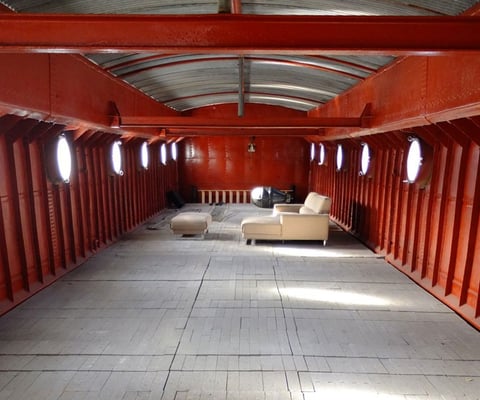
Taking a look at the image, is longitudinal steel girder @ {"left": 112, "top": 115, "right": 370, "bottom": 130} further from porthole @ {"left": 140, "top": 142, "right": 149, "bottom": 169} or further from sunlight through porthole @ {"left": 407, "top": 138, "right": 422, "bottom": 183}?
porthole @ {"left": 140, "top": 142, "right": 149, "bottom": 169}

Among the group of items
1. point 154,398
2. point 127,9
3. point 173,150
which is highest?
point 127,9

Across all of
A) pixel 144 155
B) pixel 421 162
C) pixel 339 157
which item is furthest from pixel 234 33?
pixel 144 155

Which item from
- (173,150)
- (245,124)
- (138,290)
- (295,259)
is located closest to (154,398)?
(138,290)

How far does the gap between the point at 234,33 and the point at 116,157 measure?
21.7ft

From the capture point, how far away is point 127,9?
12.6ft

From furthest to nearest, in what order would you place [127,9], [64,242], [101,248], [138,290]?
[101,248], [64,242], [138,290], [127,9]

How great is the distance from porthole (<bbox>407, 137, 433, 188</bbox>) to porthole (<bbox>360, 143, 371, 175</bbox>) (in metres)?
2.15

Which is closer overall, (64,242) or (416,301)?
(416,301)

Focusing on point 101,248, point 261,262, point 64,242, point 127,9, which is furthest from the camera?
point 101,248

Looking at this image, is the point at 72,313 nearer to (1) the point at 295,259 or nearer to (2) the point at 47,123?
(2) the point at 47,123

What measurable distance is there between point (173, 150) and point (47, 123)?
8.26 m

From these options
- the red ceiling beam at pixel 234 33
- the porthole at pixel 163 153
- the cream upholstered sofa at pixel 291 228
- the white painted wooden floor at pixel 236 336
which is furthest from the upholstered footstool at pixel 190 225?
the red ceiling beam at pixel 234 33

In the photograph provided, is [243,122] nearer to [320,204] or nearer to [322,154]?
[320,204]

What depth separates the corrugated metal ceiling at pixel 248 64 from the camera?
354cm
